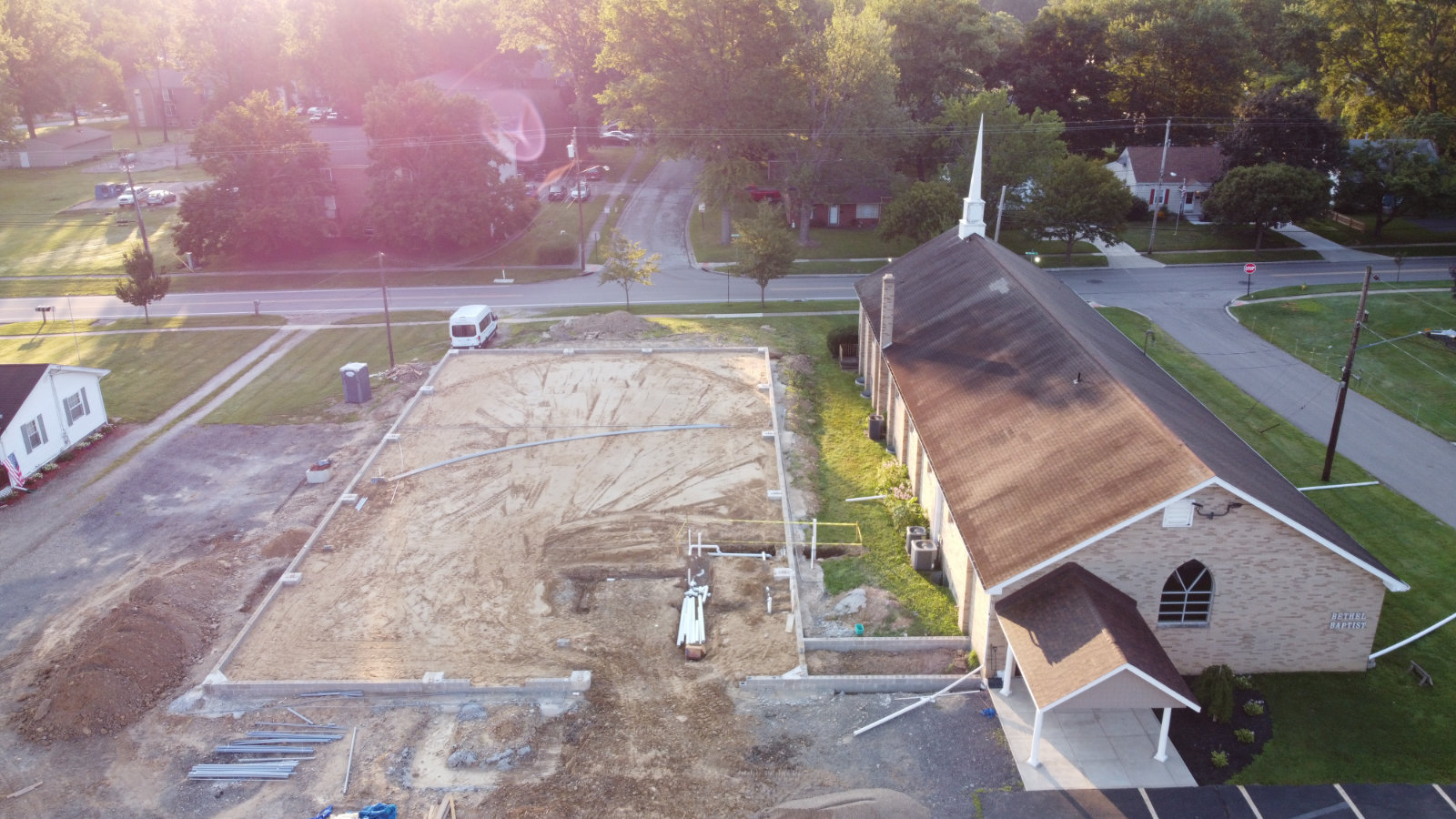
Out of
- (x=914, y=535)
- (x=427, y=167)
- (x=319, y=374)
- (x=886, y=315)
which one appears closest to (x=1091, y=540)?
(x=914, y=535)

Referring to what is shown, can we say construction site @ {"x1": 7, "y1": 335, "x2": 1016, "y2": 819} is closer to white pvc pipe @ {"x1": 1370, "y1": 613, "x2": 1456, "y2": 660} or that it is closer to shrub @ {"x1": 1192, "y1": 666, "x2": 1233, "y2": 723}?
shrub @ {"x1": 1192, "y1": 666, "x2": 1233, "y2": 723}

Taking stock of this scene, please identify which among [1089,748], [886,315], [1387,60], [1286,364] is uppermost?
[1387,60]

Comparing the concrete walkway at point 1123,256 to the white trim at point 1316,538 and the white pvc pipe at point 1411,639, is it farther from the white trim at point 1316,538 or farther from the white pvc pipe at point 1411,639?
the white trim at point 1316,538

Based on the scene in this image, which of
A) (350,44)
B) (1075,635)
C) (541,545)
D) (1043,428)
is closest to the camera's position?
(1075,635)

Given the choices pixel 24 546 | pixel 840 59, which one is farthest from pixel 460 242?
pixel 24 546

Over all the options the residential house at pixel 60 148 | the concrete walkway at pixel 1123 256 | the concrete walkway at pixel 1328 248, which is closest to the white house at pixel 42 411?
the concrete walkway at pixel 1123 256

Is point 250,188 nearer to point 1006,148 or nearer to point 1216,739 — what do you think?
point 1006,148

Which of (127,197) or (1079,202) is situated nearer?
(1079,202)
